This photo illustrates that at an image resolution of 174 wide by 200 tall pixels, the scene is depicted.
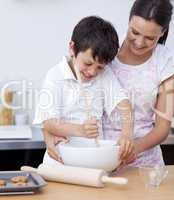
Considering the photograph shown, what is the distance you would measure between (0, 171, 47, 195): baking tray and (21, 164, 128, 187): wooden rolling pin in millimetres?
49

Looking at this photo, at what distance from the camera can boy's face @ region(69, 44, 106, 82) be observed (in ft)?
5.52

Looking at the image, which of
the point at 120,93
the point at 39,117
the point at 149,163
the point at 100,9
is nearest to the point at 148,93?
→ the point at 120,93

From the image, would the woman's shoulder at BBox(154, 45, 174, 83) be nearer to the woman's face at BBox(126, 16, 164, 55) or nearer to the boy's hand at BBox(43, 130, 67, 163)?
the woman's face at BBox(126, 16, 164, 55)

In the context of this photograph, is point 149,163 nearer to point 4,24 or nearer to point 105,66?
point 105,66

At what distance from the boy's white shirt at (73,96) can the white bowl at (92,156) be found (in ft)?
0.81

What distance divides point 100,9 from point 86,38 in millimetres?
1190

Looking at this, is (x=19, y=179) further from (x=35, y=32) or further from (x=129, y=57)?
(x=35, y=32)

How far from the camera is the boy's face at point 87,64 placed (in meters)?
1.68

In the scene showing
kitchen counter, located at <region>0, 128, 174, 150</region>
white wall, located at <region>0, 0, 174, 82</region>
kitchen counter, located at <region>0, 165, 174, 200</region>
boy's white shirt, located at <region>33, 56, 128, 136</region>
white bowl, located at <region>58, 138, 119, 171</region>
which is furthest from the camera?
white wall, located at <region>0, 0, 174, 82</region>

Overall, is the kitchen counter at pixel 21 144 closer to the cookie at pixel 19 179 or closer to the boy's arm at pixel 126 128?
the boy's arm at pixel 126 128

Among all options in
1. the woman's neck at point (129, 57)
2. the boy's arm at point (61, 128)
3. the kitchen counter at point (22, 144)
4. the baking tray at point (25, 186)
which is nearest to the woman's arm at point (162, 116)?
Result: the woman's neck at point (129, 57)

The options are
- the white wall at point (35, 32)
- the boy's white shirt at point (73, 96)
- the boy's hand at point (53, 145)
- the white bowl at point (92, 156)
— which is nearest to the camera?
the white bowl at point (92, 156)

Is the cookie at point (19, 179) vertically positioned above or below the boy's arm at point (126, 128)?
below

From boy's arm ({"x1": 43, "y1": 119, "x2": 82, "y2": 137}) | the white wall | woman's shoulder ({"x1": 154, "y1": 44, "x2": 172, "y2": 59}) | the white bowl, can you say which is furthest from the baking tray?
the white wall
